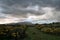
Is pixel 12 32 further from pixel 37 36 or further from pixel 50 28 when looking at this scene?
pixel 50 28

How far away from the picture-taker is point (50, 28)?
308 inches

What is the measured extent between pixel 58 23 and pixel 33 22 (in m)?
1.28

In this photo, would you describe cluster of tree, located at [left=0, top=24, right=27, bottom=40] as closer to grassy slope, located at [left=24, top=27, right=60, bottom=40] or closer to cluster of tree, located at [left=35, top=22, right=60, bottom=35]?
grassy slope, located at [left=24, top=27, right=60, bottom=40]

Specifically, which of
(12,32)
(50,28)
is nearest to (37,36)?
(50,28)

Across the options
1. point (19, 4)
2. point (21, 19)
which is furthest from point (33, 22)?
point (19, 4)

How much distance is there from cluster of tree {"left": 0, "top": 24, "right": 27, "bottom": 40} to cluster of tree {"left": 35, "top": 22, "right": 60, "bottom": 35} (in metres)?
0.78

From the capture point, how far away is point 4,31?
743 cm

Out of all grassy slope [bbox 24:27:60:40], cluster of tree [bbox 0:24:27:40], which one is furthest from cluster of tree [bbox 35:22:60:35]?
cluster of tree [bbox 0:24:27:40]

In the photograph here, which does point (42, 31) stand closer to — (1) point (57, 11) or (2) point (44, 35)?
(2) point (44, 35)

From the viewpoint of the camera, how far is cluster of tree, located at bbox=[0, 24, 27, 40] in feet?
23.9

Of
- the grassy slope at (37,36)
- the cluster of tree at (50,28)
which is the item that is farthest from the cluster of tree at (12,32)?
the cluster of tree at (50,28)

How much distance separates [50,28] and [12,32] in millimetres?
1913

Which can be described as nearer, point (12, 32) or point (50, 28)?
point (12, 32)

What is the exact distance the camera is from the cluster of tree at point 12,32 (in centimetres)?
728
